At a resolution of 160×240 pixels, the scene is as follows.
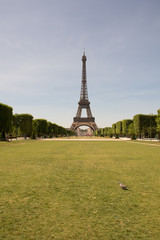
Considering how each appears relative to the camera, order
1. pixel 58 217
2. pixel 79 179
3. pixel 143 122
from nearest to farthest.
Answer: pixel 58 217 < pixel 79 179 < pixel 143 122

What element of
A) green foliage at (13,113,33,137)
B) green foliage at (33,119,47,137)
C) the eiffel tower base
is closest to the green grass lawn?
green foliage at (13,113,33,137)

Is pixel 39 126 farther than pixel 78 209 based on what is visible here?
Yes

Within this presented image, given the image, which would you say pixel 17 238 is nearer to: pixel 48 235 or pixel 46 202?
pixel 48 235

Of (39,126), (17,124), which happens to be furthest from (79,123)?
(17,124)

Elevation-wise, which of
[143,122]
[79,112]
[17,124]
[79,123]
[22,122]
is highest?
[79,112]

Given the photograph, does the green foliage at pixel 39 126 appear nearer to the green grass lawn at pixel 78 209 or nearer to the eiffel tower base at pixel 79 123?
the eiffel tower base at pixel 79 123

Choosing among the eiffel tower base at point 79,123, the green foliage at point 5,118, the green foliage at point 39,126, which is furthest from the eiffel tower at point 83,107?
the green foliage at point 5,118

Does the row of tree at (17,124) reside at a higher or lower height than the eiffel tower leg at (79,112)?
lower

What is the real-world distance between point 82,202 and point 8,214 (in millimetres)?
1727

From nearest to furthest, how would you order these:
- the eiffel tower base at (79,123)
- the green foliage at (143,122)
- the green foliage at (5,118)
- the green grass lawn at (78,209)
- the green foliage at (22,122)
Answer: the green grass lawn at (78,209) < the green foliage at (5,118) < the green foliage at (143,122) < the green foliage at (22,122) < the eiffel tower base at (79,123)

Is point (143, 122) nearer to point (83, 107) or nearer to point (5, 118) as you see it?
point (5, 118)

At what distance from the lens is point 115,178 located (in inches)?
268

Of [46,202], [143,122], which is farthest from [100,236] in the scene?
[143,122]

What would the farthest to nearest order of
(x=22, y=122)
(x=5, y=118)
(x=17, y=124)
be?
(x=17, y=124) < (x=22, y=122) < (x=5, y=118)
